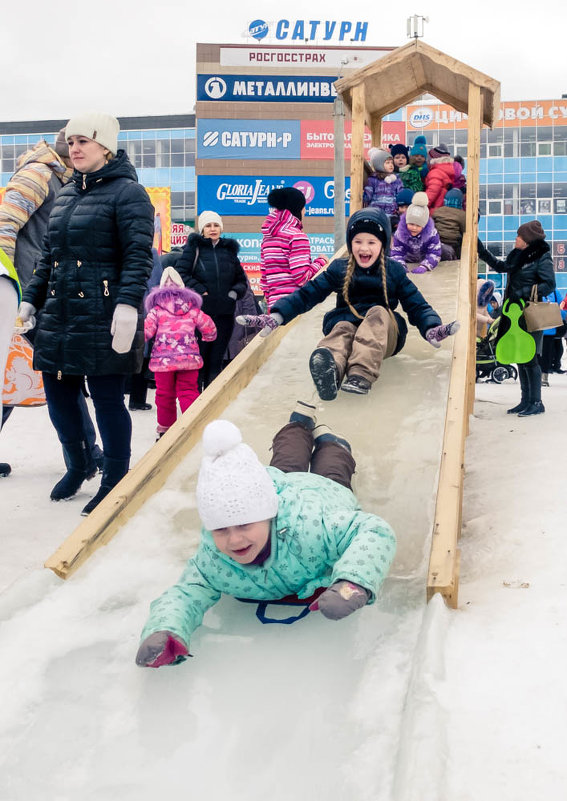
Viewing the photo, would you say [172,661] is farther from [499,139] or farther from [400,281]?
[499,139]

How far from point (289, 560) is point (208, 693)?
1.54ft

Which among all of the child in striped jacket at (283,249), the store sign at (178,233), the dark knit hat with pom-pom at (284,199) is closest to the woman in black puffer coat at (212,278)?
the child in striped jacket at (283,249)

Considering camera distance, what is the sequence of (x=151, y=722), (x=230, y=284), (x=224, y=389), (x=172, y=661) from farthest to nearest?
(x=230, y=284), (x=224, y=389), (x=172, y=661), (x=151, y=722)

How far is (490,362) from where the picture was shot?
11.0m

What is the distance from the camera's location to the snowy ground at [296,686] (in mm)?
1977

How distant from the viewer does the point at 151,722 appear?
2.23m

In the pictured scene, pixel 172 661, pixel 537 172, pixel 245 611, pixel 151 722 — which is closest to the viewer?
pixel 151 722

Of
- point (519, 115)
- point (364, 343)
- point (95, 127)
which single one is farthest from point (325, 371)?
point (519, 115)

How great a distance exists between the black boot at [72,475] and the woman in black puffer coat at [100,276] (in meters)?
0.49

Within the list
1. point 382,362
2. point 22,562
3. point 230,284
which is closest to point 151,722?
point 22,562

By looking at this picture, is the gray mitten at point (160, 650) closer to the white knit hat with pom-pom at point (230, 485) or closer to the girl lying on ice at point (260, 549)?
the girl lying on ice at point (260, 549)

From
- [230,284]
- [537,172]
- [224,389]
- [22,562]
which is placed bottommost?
[22,562]

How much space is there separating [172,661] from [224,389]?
227cm

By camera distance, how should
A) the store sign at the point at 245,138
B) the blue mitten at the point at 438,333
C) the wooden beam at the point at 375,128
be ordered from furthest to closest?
the store sign at the point at 245,138
the wooden beam at the point at 375,128
the blue mitten at the point at 438,333
